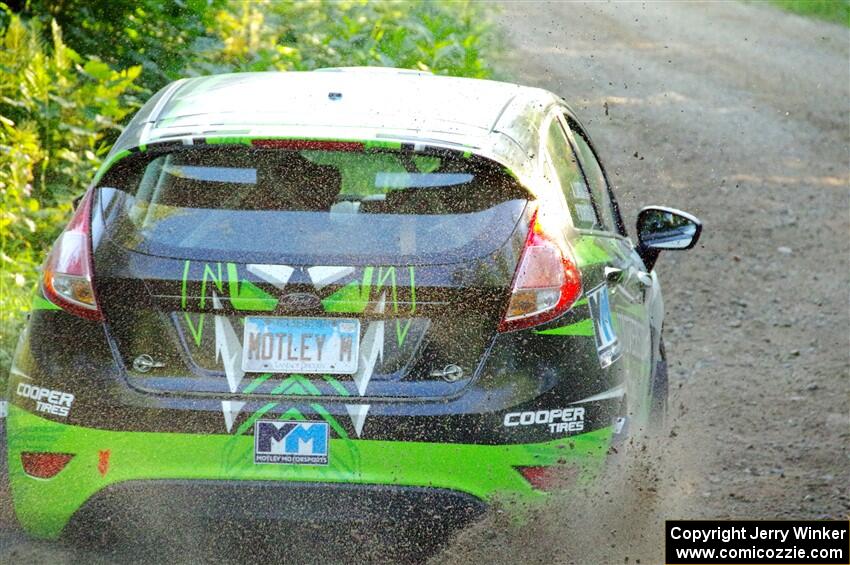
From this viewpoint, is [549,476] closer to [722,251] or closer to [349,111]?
[349,111]

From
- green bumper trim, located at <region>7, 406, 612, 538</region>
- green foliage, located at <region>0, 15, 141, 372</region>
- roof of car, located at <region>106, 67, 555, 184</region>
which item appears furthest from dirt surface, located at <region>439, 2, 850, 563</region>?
green foliage, located at <region>0, 15, 141, 372</region>

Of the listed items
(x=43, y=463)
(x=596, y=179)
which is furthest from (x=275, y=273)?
(x=596, y=179)

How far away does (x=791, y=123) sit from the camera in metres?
18.9

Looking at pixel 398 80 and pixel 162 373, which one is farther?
pixel 398 80

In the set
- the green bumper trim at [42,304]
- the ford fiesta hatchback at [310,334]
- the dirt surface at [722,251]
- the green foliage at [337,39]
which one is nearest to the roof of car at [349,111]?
the ford fiesta hatchback at [310,334]

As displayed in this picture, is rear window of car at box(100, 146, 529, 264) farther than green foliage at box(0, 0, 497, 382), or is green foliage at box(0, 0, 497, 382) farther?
green foliage at box(0, 0, 497, 382)

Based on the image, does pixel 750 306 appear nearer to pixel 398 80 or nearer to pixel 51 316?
pixel 398 80

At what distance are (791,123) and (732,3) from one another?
1144cm

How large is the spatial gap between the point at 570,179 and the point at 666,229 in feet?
3.47

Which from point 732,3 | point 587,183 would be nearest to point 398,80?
point 587,183

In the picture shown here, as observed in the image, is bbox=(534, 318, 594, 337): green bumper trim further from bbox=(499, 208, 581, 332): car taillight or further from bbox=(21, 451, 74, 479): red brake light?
bbox=(21, 451, 74, 479): red brake light

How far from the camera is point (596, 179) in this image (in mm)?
6105

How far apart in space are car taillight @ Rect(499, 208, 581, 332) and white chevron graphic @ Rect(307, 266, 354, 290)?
0.49m

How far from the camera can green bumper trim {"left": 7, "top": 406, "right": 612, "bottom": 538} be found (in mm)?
4199
